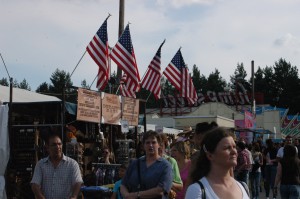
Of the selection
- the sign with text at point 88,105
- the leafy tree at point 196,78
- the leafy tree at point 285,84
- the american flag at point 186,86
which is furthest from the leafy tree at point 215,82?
the sign with text at point 88,105

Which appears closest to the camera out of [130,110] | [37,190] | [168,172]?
[168,172]

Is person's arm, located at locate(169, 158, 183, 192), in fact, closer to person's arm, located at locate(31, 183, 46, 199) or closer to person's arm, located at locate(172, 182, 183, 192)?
person's arm, located at locate(172, 182, 183, 192)

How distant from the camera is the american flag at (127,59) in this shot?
16.2 meters

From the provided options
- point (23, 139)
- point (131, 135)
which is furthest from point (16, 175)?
point (131, 135)

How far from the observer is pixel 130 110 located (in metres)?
14.3

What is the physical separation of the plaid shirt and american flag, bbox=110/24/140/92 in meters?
9.68

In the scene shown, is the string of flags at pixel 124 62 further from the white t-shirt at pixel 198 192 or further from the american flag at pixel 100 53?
the white t-shirt at pixel 198 192

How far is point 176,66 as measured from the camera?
19.8 metres

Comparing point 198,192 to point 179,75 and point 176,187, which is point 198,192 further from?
point 179,75

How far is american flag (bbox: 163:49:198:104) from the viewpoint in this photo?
19.7m

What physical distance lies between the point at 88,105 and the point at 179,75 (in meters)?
7.90

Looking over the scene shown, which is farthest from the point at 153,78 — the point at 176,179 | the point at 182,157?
the point at 176,179

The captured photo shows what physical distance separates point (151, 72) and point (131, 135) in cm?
278

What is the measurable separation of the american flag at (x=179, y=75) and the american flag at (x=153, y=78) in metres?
1.25
